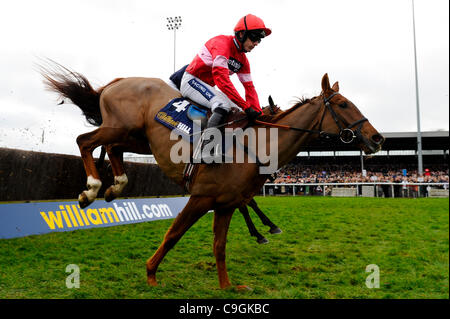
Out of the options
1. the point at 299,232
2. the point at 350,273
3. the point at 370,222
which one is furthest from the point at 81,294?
the point at 370,222

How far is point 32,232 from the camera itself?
670cm

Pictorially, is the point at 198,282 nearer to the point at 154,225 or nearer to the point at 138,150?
the point at 138,150

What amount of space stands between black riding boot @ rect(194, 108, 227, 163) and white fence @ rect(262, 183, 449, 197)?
1754cm

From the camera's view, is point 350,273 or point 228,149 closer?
point 228,149

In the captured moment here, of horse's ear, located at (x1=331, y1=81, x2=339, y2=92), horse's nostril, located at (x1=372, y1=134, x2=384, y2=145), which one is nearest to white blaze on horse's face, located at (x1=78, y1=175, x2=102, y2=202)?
horse's ear, located at (x1=331, y1=81, x2=339, y2=92)

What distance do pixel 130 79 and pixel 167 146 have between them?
121 centimetres

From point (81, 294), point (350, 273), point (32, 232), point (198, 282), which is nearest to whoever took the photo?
point (81, 294)

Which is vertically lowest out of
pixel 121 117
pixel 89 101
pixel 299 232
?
pixel 299 232

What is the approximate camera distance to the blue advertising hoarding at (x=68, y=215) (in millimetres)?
6504

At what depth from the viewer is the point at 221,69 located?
3.47 metres

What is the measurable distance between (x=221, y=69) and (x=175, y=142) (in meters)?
0.95

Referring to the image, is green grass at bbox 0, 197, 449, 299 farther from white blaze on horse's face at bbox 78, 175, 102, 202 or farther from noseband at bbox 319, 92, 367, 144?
noseband at bbox 319, 92, 367, 144

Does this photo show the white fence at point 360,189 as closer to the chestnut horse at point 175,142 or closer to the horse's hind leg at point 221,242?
the chestnut horse at point 175,142

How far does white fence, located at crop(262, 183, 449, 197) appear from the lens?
2089 cm
